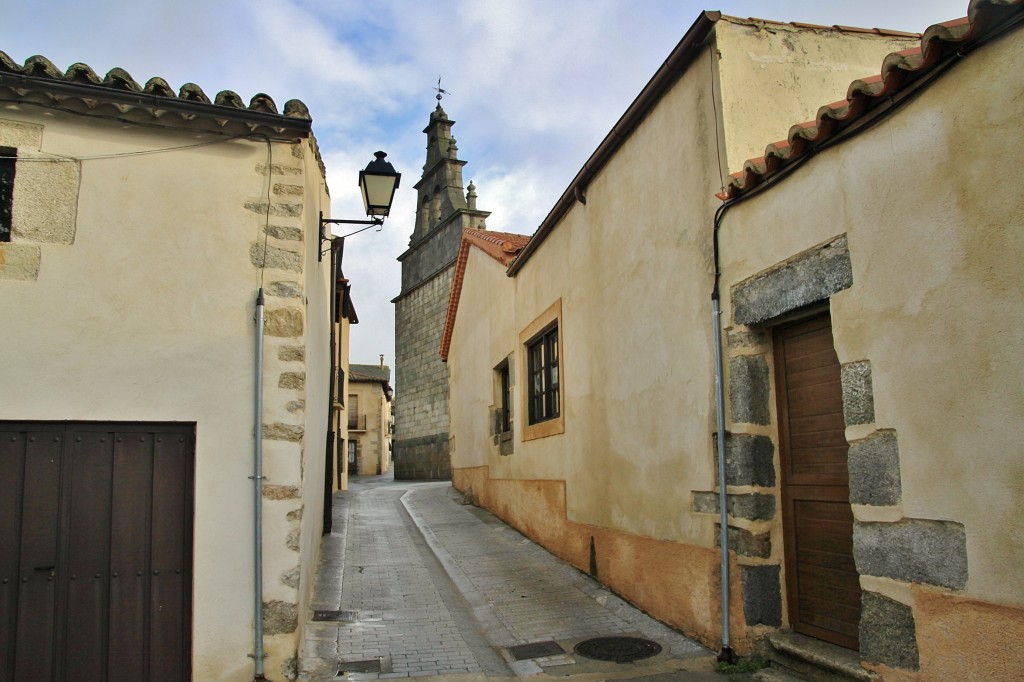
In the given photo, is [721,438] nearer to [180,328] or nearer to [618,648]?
[618,648]

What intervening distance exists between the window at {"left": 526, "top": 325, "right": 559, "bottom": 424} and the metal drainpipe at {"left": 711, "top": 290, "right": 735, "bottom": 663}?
395 cm

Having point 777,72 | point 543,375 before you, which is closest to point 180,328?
point 777,72

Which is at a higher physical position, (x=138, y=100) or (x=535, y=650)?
(x=138, y=100)

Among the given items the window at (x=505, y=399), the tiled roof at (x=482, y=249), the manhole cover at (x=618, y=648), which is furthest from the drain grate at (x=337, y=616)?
the tiled roof at (x=482, y=249)

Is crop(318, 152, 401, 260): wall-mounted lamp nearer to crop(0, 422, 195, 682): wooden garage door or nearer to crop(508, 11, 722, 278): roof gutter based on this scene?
crop(508, 11, 722, 278): roof gutter

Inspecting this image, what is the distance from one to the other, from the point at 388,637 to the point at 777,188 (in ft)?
13.9

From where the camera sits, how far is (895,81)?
11.4 ft

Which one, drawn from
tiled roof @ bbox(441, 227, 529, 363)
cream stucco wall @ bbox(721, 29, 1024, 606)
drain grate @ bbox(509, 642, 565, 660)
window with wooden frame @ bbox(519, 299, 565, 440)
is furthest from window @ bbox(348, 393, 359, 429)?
cream stucco wall @ bbox(721, 29, 1024, 606)

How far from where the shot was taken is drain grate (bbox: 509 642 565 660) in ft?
17.5

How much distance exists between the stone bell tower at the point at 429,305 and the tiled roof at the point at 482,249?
381 inches

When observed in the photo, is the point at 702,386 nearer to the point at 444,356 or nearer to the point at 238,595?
the point at 238,595

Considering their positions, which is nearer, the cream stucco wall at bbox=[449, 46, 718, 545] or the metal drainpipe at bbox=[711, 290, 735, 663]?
the metal drainpipe at bbox=[711, 290, 735, 663]

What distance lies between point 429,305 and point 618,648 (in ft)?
76.4

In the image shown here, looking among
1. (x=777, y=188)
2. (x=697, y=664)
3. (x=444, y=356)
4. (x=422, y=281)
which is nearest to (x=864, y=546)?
(x=697, y=664)
